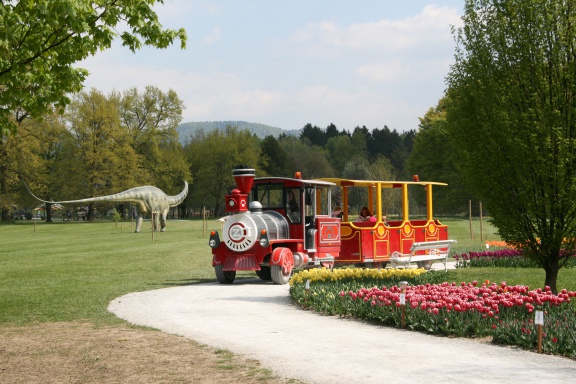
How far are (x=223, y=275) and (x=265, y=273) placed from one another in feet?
4.61

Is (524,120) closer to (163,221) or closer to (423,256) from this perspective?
(423,256)

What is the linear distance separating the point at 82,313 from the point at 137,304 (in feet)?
4.66

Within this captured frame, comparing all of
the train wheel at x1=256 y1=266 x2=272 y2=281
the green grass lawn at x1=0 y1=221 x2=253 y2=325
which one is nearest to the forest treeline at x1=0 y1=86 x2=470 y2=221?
the green grass lawn at x1=0 y1=221 x2=253 y2=325

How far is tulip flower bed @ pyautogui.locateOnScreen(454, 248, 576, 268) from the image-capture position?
879 inches

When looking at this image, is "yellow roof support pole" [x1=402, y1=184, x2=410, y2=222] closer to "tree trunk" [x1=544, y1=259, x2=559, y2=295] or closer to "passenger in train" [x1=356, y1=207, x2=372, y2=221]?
"passenger in train" [x1=356, y1=207, x2=372, y2=221]

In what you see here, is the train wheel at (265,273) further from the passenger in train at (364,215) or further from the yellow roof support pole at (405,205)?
the yellow roof support pole at (405,205)

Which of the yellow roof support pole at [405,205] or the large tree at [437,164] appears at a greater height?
the large tree at [437,164]

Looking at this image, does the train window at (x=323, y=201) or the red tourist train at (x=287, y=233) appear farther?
the train window at (x=323, y=201)

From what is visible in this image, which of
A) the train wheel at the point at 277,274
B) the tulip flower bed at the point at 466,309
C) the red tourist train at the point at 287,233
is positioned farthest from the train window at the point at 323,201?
the tulip flower bed at the point at 466,309

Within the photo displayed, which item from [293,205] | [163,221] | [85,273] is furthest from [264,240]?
[163,221]

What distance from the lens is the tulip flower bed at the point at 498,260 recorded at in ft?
73.3

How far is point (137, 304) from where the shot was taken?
1511 centimetres

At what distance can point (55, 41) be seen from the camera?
12297 millimetres

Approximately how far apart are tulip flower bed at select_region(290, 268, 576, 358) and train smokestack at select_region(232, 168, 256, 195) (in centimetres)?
454
